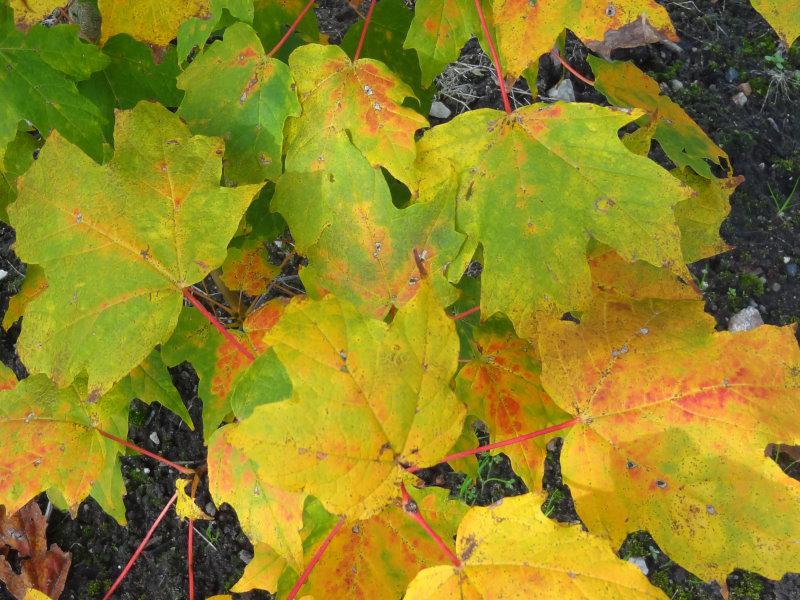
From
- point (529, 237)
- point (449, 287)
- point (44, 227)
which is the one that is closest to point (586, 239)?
point (529, 237)

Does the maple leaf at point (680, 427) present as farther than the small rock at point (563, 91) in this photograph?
No

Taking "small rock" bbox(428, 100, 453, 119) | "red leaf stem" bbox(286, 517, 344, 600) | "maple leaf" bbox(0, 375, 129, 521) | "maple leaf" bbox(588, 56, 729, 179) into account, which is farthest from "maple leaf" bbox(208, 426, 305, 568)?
"small rock" bbox(428, 100, 453, 119)

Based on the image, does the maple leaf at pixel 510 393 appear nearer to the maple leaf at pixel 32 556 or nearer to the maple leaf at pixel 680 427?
the maple leaf at pixel 680 427

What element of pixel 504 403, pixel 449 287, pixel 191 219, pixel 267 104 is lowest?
pixel 504 403

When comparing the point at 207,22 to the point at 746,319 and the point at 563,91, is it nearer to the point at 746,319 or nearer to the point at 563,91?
the point at 563,91

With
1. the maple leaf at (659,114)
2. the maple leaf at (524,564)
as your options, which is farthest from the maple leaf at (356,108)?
the maple leaf at (524,564)

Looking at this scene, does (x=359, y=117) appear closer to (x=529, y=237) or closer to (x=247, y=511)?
(x=529, y=237)

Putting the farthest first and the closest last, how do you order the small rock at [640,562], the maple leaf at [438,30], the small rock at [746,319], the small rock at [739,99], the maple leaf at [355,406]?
1. the small rock at [739,99]
2. the small rock at [746,319]
3. the small rock at [640,562]
4. the maple leaf at [438,30]
5. the maple leaf at [355,406]
